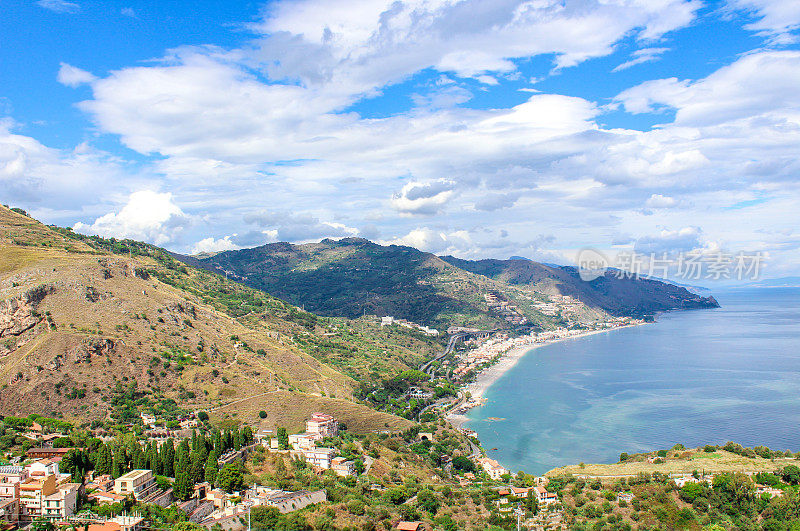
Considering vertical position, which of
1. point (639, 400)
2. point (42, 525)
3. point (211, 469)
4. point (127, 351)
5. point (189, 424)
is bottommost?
point (639, 400)

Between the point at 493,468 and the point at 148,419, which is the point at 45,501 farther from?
the point at 493,468

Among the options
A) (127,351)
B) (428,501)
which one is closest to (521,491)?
(428,501)

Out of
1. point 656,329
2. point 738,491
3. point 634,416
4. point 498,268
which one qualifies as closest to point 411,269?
point 498,268

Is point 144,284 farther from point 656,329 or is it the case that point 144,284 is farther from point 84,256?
point 656,329

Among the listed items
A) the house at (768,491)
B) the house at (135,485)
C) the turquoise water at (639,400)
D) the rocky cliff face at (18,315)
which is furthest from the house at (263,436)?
the house at (768,491)

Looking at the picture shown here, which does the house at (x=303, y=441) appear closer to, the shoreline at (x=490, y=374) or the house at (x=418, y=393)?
the shoreline at (x=490, y=374)
